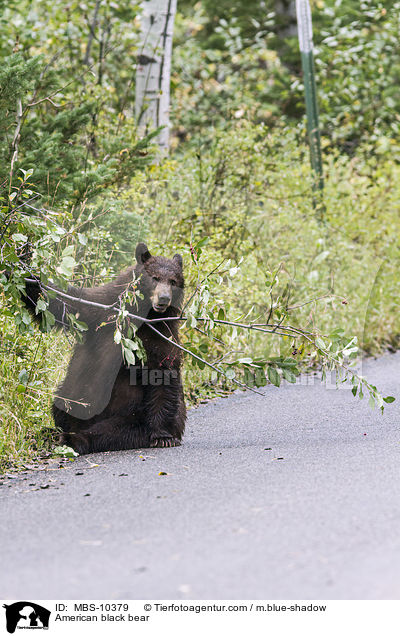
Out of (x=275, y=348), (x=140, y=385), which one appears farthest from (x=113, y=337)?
(x=275, y=348)

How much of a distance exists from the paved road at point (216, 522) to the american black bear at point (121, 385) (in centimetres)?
18

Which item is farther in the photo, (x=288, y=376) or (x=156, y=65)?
(x=156, y=65)

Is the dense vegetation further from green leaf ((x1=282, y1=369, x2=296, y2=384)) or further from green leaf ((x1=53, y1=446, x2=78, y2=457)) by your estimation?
green leaf ((x1=53, y1=446, x2=78, y2=457))

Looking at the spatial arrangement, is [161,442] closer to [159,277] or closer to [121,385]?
[121,385]

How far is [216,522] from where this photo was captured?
3.89m

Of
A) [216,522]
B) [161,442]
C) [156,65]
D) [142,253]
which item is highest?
[156,65]

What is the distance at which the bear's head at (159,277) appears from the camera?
19.2 ft

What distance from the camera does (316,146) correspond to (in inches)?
531

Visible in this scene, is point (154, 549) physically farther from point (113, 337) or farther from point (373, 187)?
point (373, 187)

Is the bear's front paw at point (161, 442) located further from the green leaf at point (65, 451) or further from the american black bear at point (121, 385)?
the green leaf at point (65, 451)

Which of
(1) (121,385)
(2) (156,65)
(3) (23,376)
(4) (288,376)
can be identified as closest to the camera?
(3) (23,376)

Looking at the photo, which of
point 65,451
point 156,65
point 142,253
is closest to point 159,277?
point 142,253

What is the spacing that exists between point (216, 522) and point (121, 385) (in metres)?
2.19
